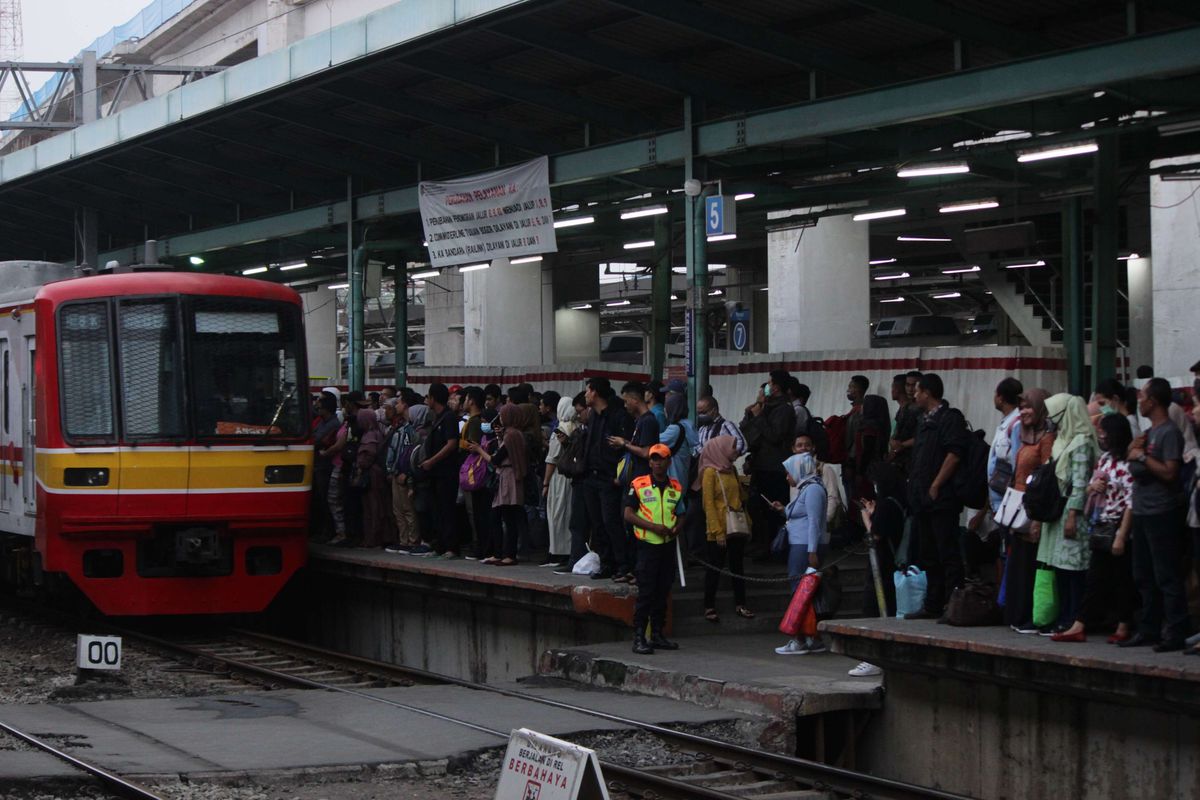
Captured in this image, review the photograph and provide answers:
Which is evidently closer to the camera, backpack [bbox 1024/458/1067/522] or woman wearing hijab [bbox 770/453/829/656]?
backpack [bbox 1024/458/1067/522]

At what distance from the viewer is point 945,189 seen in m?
19.7

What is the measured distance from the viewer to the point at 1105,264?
16.2m

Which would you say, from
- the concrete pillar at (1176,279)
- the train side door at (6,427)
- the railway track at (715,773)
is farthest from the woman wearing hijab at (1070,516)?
the train side door at (6,427)

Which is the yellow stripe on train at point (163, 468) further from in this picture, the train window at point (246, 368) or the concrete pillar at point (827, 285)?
the concrete pillar at point (827, 285)

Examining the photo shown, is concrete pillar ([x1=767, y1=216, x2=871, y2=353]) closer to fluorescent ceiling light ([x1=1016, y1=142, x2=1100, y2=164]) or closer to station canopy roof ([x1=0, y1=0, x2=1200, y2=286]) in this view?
station canopy roof ([x1=0, y1=0, x2=1200, y2=286])

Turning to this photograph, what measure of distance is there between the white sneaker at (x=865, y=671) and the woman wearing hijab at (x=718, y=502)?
1801 millimetres

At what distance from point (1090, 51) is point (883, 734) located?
5.31 meters

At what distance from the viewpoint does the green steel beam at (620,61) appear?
46.1ft

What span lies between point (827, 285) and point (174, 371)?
1408cm

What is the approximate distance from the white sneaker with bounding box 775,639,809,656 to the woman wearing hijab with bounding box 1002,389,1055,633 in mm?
1910

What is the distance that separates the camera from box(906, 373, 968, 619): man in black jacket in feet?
35.1

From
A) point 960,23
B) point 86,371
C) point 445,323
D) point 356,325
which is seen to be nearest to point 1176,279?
point 960,23

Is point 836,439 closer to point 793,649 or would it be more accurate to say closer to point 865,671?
point 793,649

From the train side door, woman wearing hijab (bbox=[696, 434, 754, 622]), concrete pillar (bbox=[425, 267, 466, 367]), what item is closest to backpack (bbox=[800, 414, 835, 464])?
woman wearing hijab (bbox=[696, 434, 754, 622])
